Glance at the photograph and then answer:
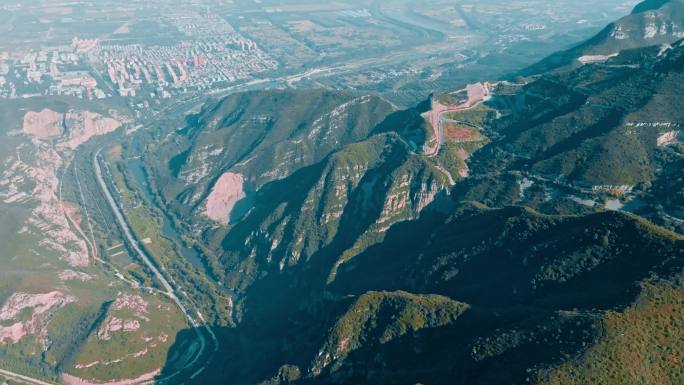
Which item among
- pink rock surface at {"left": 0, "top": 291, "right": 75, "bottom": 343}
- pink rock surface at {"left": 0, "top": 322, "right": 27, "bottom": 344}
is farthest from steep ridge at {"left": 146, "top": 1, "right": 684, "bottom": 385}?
pink rock surface at {"left": 0, "top": 322, "right": 27, "bottom": 344}

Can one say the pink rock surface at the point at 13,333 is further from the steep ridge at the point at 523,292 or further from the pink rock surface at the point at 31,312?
the steep ridge at the point at 523,292

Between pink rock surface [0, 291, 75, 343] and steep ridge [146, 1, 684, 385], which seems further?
pink rock surface [0, 291, 75, 343]

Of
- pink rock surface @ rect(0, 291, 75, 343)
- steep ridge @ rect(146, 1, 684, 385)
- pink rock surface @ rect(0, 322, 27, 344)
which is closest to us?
steep ridge @ rect(146, 1, 684, 385)

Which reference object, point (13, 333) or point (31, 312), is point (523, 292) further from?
point (13, 333)

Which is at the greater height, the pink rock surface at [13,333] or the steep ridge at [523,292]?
the steep ridge at [523,292]

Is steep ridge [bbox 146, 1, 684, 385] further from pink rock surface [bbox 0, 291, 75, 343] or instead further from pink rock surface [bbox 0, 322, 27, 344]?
pink rock surface [bbox 0, 322, 27, 344]

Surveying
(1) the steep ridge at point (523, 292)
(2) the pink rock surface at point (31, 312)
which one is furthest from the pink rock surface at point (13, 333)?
(1) the steep ridge at point (523, 292)

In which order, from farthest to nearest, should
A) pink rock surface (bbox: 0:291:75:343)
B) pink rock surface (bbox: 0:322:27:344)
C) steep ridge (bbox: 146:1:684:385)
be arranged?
1. pink rock surface (bbox: 0:291:75:343)
2. pink rock surface (bbox: 0:322:27:344)
3. steep ridge (bbox: 146:1:684:385)

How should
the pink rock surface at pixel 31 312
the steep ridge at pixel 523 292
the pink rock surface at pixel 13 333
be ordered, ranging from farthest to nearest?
the pink rock surface at pixel 31 312 < the pink rock surface at pixel 13 333 < the steep ridge at pixel 523 292

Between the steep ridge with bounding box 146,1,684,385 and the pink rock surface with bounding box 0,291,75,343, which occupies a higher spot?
the steep ridge with bounding box 146,1,684,385

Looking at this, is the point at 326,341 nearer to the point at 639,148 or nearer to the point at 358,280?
the point at 358,280

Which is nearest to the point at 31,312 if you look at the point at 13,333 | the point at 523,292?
the point at 13,333
